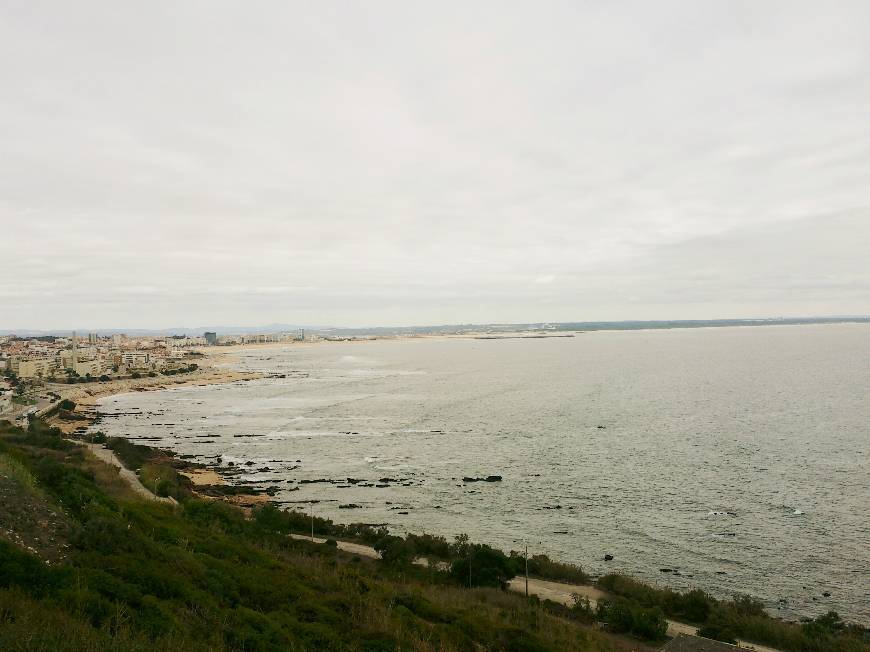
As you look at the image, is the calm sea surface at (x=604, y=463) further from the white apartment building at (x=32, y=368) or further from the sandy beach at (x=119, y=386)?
the white apartment building at (x=32, y=368)

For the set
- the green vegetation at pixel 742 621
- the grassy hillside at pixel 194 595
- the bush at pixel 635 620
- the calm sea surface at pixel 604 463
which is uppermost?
the grassy hillside at pixel 194 595

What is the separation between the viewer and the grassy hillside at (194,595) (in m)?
9.77

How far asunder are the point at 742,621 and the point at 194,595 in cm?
1707

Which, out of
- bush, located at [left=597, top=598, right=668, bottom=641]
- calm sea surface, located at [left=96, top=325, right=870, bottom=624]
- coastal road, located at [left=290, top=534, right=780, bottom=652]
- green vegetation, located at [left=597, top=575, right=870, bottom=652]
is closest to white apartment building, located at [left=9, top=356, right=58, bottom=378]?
calm sea surface, located at [left=96, top=325, right=870, bottom=624]

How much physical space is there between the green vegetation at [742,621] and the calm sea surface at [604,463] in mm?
1941

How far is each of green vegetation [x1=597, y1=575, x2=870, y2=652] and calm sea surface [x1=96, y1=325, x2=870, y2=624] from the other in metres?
1.94

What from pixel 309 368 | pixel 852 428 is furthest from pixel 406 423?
pixel 309 368

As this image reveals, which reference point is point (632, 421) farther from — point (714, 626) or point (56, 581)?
point (56, 581)

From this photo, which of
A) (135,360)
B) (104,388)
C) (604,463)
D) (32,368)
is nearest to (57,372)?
(32,368)

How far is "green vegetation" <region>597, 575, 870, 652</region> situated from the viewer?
1689cm

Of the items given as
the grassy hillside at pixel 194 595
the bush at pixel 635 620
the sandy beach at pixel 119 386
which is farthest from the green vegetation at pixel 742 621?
the sandy beach at pixel 119 386

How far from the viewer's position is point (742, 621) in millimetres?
18484

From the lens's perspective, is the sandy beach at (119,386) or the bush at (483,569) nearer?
the bush at (483,569)

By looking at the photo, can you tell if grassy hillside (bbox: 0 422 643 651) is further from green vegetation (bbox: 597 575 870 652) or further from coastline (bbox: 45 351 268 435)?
coastline (bbox: 45 351 268 435)
